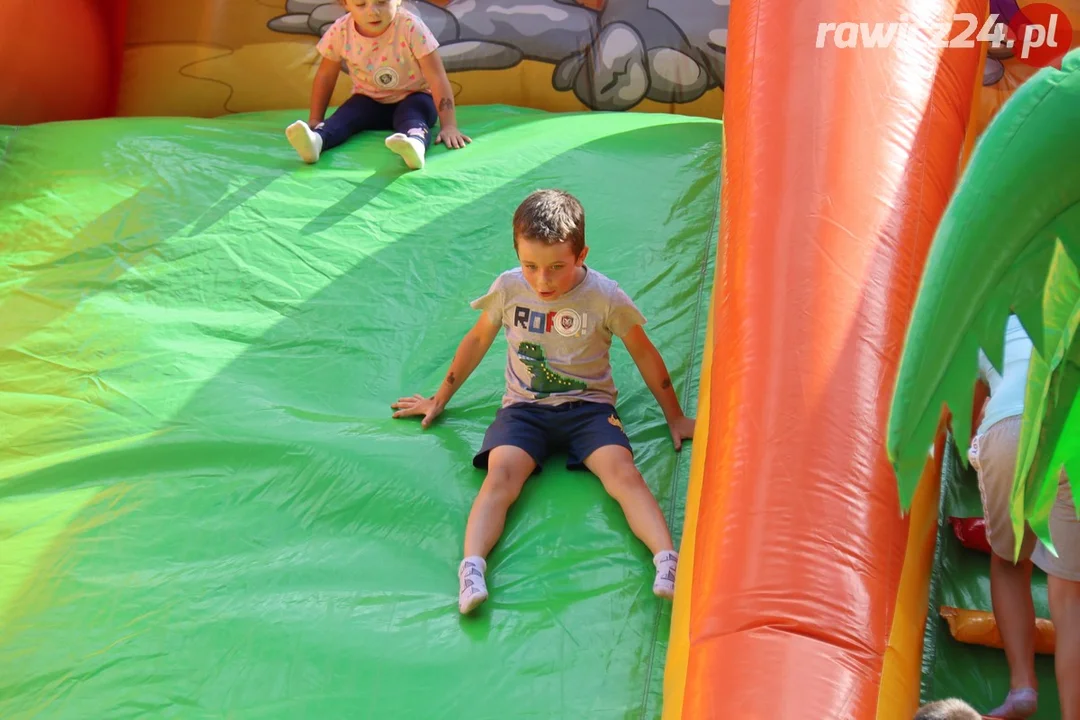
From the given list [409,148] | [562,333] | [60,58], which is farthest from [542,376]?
[60,58]

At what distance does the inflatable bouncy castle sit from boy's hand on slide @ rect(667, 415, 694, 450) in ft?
0.19

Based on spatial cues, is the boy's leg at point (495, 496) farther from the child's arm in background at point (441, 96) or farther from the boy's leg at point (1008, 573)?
the child's arm in background at point (441, 96)

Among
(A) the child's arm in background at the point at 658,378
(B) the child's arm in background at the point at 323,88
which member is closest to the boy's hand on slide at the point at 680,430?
(A) the child's arm in background at the point at 658,378

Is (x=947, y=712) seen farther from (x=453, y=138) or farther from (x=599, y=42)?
(x=599, y=42)

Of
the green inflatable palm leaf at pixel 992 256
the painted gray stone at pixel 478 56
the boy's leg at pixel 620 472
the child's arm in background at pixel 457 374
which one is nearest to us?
the green inflatable palm leaf at pixel 992 256

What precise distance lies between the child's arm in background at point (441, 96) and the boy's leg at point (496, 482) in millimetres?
1301

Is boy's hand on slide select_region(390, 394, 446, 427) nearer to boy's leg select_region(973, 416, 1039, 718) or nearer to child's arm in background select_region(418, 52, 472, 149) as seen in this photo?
boy's leg select_region(973, 416, 1039, 718)

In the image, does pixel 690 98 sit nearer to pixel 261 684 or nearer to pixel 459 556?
pixel 459 556

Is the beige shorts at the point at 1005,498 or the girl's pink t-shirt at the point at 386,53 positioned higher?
the girl's pink t-shirt at the point at 386,53

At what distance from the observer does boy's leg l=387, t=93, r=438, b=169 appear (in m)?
2.91

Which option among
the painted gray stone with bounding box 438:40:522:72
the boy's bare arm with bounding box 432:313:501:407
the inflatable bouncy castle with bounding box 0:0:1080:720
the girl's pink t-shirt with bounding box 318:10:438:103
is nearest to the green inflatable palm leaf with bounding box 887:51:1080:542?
the inflatable bouncy castle with bounding box 0:0:1080:720

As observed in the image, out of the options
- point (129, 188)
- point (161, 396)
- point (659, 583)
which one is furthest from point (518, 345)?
point (129, 188)

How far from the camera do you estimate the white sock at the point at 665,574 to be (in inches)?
66.6

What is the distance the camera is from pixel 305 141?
2.98 metres
